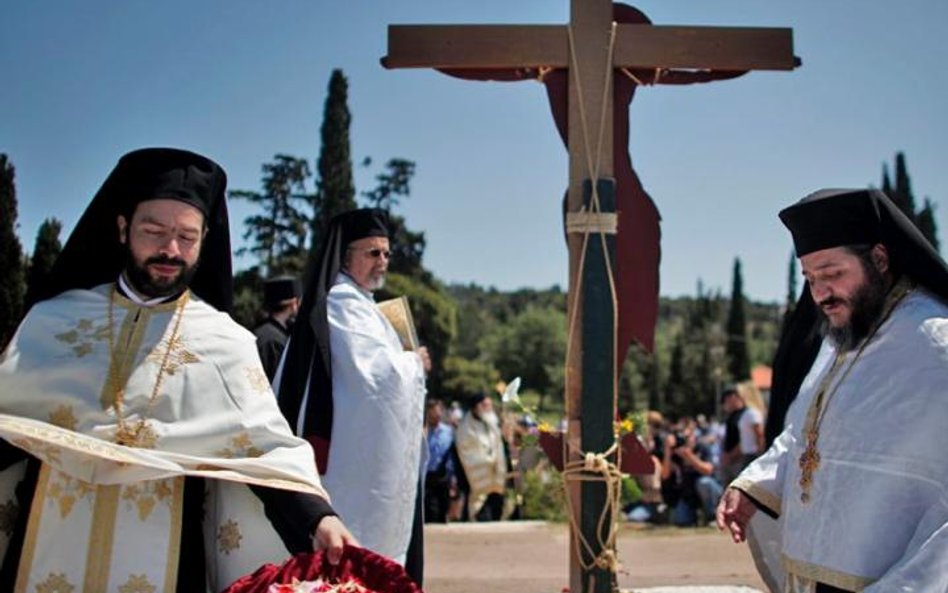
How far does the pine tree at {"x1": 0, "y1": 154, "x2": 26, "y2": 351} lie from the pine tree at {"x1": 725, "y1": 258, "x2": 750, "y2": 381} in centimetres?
5915

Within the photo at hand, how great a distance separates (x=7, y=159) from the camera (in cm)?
1334

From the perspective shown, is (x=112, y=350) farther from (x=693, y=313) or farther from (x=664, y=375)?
(x=693, y=313)

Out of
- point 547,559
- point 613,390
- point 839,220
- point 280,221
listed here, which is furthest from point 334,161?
point 839,220

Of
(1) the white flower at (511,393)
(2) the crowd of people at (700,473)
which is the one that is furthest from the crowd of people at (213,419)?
(2) the crowd of people at (700,473)

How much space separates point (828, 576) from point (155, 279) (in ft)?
7.22

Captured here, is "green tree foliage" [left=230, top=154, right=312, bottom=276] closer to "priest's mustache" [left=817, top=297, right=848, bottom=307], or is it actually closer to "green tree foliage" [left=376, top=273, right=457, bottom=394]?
"green tree foliage" [left=376, top=273, right=457, bottom=394]

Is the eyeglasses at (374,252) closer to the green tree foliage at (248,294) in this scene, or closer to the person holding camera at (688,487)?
the person holding camera at (688,487)

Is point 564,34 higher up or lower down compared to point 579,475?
higher up

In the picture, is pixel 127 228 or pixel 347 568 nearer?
pixel 347 568

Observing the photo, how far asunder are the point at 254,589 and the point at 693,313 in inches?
3665

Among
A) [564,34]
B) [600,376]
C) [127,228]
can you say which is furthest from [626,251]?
[127,228]

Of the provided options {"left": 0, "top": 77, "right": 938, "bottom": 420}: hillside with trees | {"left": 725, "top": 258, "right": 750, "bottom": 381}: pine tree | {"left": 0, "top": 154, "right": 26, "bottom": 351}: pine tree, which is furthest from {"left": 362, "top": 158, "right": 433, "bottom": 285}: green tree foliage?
{"left": 725, "top": 258, "right": 750, "bottom": 381}: pine tree

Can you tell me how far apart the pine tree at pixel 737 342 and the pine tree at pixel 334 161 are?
4320cm

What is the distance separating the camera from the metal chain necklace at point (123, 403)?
2.88 meters
